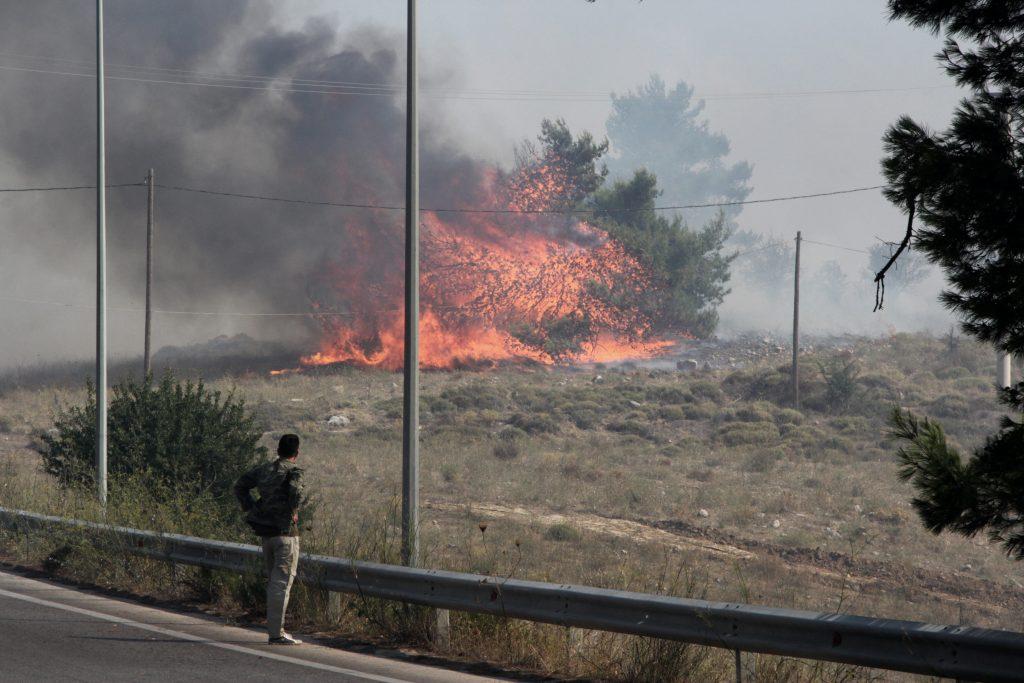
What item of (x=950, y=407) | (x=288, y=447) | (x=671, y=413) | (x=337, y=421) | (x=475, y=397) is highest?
(x=288, y=447)

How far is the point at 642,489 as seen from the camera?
1310 inches

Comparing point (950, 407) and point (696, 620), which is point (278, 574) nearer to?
point (696, 620)

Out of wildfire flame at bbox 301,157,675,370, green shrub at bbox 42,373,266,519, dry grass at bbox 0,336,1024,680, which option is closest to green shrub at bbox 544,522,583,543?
dry grass at bbox 0,336,1024,680

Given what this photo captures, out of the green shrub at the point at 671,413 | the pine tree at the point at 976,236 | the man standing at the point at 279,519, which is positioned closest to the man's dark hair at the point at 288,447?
the man standing at the point at 279,519

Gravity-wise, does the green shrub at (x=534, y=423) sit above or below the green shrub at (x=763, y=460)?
above

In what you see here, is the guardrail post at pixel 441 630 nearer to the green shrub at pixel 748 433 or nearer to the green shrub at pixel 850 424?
the green shrub at pixel 748 433

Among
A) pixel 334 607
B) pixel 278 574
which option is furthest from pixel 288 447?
pixel 334 607

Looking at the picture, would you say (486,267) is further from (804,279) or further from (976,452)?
(804,279)

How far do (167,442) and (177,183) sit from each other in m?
48.2

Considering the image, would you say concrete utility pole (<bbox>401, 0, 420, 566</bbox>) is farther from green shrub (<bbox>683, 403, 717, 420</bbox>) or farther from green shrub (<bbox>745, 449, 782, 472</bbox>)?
green shrub (<bbox>683, 403, 717, 420</bbox>)

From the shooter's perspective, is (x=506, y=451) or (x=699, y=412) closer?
(x=506, y=451)

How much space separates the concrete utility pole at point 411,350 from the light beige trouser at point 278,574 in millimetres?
1204

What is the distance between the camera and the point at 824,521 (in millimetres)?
30312

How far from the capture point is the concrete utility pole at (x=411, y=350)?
10.2 metres
